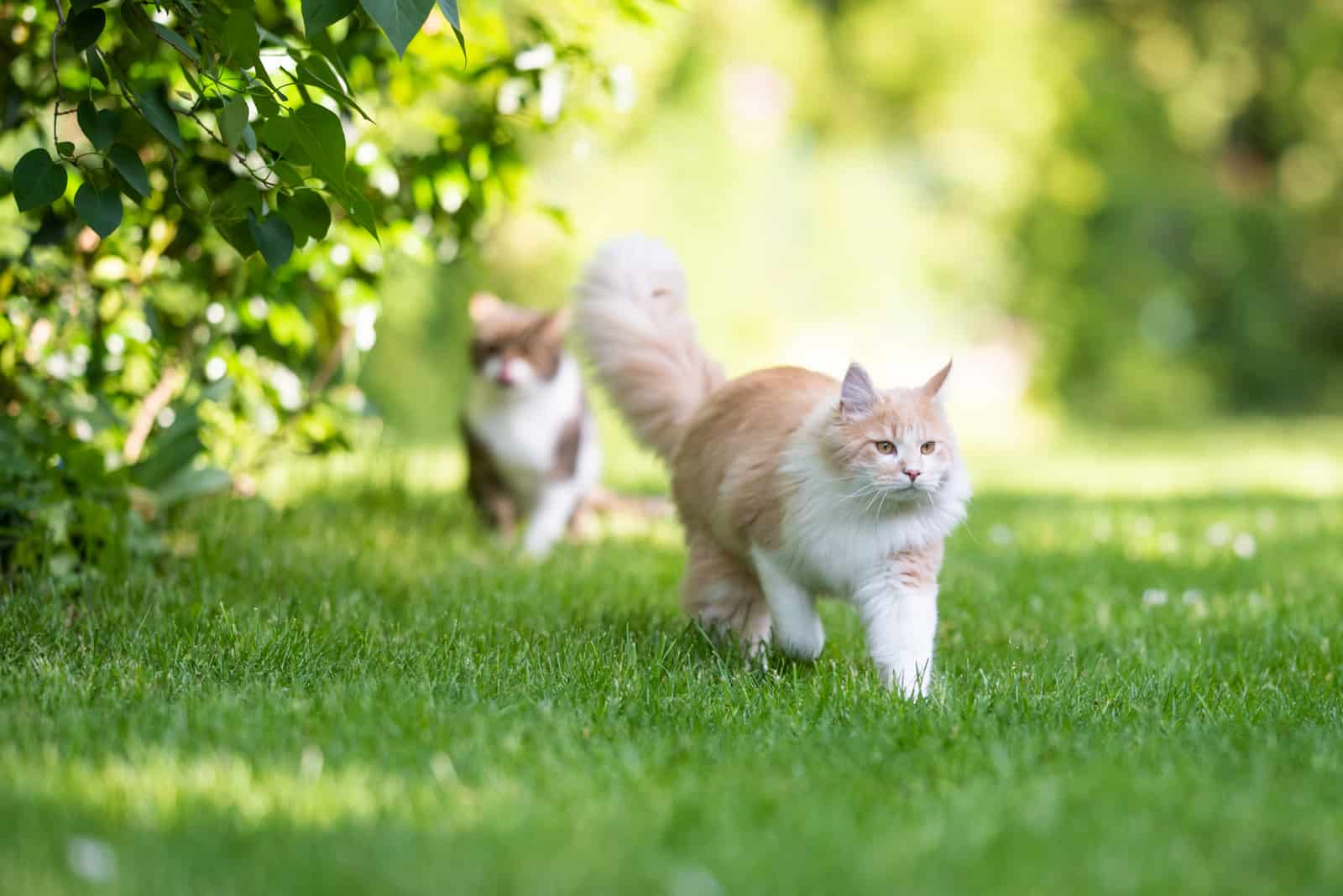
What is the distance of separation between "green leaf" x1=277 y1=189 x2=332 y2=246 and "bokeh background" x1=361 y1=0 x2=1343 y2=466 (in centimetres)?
669

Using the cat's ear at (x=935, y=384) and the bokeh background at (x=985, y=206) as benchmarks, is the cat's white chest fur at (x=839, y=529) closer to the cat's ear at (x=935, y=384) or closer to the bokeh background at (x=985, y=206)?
the cat's ear at (x=935, y=384)

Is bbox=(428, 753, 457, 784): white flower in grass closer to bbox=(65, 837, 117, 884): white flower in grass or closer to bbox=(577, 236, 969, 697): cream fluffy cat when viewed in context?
bbox=(65, 837, 117, 884): white flower in grass

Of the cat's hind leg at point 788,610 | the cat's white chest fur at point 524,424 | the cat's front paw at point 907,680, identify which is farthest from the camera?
the cat's white chest fur at point 524,424

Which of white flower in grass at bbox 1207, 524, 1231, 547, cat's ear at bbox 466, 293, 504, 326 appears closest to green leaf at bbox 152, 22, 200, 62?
cat's ear at bbox 466, 293, 504, 326

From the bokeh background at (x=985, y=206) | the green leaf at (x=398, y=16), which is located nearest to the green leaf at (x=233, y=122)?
the green leaf at (x=398, y=16)

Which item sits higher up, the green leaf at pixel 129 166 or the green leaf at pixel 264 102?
the green leaf at pixel 264 102

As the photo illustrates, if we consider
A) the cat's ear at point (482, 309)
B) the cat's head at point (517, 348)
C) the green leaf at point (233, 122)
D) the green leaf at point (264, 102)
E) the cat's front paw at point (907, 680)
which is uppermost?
the cat's ear at point (482, 309)

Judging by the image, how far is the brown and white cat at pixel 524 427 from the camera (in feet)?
17.1

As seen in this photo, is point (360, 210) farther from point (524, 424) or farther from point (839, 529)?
point (524, 424)

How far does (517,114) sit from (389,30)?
5.91 ft

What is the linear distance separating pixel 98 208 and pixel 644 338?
1.42 metres

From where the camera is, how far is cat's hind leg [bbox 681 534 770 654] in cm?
335

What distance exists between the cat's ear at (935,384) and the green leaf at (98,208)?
1743 millimetres

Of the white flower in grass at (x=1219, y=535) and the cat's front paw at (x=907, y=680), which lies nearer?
the cat's front paw at (x=907, y=680)
